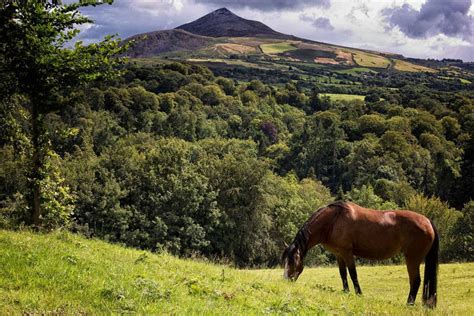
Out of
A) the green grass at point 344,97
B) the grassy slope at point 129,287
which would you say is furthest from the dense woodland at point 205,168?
the green grass at point 344,97

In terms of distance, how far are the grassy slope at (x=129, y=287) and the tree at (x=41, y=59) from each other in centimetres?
480

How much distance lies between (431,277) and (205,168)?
4223 cm

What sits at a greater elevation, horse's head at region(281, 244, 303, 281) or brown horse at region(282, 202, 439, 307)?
brown horse at region(282, 202, 439, 307)

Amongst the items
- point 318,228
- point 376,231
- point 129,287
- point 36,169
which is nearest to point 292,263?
point 318,228

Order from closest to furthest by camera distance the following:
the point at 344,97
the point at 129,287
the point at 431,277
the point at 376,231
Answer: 1. the point at 129,287
2. the point at 431,277
3. the point at 376,231
4. the point at 344,97

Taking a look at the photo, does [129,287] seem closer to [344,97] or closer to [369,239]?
[369,239]

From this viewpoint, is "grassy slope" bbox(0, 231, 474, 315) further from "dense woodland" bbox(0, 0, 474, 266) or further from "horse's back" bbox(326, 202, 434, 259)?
"dense woodland" bbox(0, 0, 474, 266)

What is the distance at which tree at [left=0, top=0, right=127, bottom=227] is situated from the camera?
15.4 m

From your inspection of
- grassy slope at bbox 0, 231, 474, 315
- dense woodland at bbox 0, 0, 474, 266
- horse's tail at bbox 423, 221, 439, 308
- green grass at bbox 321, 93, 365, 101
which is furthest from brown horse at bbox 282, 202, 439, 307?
green grass at bbox 321, 93, 365, 101

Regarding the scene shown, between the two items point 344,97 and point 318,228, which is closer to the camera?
point 318,228

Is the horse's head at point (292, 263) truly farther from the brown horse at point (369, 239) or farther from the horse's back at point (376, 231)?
the horse's back at point (376, 231)

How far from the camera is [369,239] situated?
13.6 meters

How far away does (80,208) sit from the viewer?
152 feet

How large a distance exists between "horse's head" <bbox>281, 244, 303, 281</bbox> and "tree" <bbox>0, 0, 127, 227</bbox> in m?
9.16
